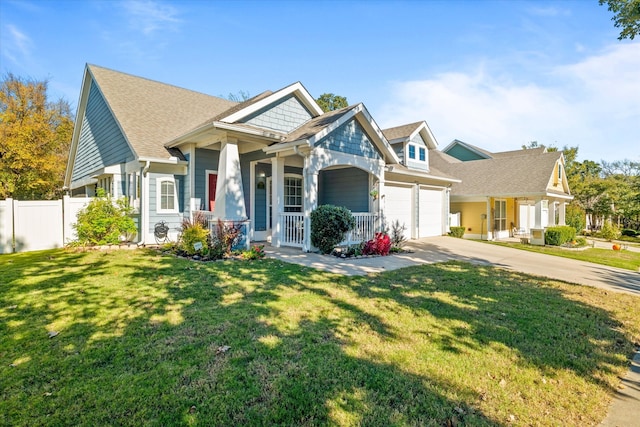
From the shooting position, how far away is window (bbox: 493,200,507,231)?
2031cm

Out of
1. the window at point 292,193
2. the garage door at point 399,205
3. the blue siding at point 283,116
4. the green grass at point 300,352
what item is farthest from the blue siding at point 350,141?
the green grass at point 300,352

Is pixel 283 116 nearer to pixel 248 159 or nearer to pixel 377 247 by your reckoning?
pixel 248 159

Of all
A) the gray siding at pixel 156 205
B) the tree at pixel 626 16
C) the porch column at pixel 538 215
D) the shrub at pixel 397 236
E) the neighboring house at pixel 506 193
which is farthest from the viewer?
the neighboring house at pixel 506 193

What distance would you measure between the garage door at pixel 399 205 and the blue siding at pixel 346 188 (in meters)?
1.64

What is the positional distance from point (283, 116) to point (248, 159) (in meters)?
2.08

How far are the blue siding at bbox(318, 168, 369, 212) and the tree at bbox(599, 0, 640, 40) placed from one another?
7930 mm

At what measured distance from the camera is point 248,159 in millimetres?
11977

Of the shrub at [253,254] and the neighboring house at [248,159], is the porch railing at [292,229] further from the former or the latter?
the shrub at [253,254]

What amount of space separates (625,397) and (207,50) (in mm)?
18766

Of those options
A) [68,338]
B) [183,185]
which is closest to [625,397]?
[68,338]

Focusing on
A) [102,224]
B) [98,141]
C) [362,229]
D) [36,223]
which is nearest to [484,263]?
[362,229]

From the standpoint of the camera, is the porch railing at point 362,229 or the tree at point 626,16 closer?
the tree at point 626,16

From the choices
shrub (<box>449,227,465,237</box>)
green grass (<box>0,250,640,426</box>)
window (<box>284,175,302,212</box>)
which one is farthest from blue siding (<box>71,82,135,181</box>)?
shrub (<box>449,227,465,237</box>)

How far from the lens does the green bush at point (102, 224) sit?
10.0 meters
